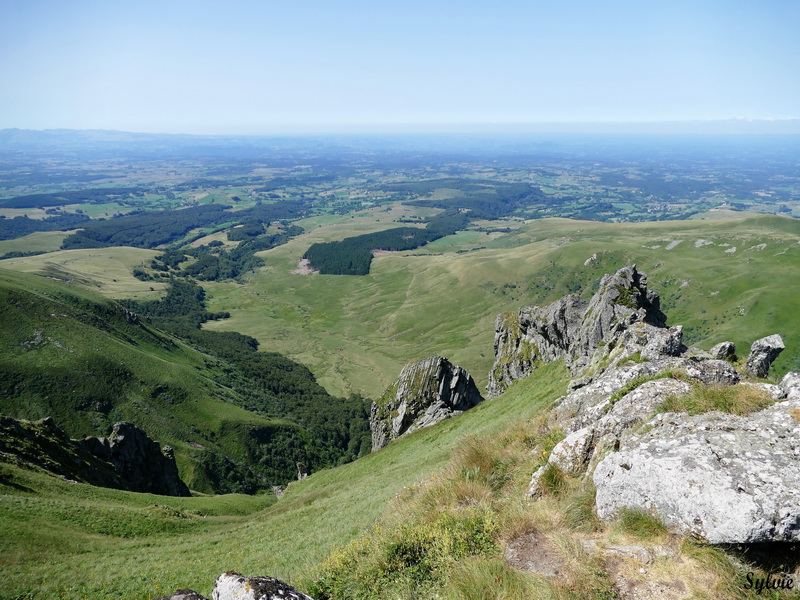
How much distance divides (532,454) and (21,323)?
479ft

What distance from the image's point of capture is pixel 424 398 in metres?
74.0

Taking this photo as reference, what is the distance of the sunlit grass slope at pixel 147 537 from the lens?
68.5 ft

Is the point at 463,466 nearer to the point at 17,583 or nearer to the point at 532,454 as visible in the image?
the point at 532,454

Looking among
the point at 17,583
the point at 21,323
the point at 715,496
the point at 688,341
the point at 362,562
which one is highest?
the point at 715,496

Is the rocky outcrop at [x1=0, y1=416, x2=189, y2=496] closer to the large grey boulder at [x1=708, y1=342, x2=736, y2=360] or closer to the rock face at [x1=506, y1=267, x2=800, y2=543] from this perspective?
the rock face at [x1=506, y1=267, x2=800, y2=543]

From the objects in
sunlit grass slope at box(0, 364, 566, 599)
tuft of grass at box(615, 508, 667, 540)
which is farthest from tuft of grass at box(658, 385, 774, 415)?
sunlit grass slope at box(0, 364, 566, 599)

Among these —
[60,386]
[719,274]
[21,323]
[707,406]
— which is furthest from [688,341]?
[21,323]

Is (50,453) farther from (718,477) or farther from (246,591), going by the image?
(718,477)

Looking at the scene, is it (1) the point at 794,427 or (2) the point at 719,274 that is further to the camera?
(2) the point at 719,274

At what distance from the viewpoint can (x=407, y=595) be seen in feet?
33.1

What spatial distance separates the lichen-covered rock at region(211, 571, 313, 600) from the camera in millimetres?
9031

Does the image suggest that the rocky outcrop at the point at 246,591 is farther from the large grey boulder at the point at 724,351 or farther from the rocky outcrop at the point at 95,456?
the rocky outcrop at the point at 95,456

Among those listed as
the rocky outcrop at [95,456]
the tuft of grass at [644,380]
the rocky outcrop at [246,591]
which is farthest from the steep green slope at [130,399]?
the tuft of grass at [644,380]

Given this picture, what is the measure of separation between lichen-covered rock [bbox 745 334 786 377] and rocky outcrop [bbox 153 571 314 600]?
91.0 feet
